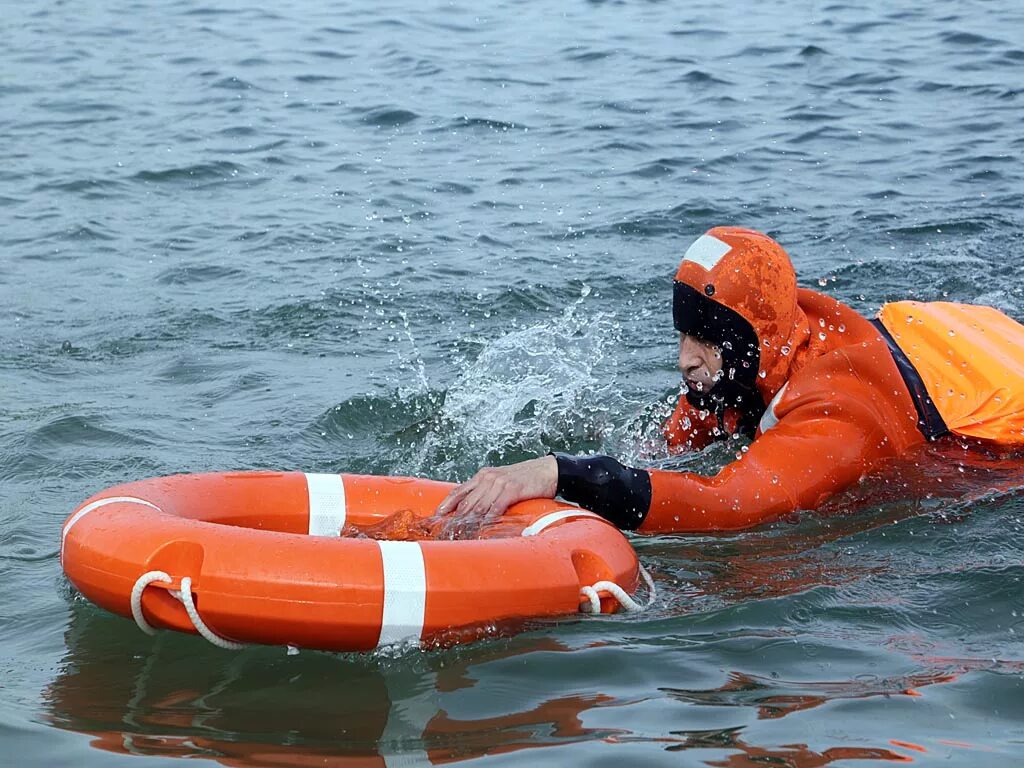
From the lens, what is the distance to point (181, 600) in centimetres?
394

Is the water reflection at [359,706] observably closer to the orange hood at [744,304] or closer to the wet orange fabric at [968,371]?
the orange hood at [744,304]

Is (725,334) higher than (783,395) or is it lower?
higher

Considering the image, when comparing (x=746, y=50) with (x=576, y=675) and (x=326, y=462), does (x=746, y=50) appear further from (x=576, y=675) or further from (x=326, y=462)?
(x=576, y=675)

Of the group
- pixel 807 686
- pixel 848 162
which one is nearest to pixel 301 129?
pixel 848 162

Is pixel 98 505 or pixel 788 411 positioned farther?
pixel 788 411

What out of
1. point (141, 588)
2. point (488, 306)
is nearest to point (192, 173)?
point (488, 306)

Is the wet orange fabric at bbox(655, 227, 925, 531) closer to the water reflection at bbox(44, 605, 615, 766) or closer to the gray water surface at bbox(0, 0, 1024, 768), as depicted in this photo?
the gray water surface at bbox(0, 0, 1024, 768)

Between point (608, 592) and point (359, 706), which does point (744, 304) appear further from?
point (359, 706)

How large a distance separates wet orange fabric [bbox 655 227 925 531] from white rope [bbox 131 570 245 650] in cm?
153

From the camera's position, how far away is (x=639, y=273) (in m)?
8.97

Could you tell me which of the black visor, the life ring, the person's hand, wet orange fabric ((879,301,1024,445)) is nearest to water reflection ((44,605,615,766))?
→ the life ring

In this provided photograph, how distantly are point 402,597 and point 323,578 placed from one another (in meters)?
Answer: 0.23

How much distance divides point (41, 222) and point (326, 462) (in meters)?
4.94

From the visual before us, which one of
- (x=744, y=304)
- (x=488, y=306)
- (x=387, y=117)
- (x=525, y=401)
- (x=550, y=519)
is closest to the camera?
(x=550, y=519)
